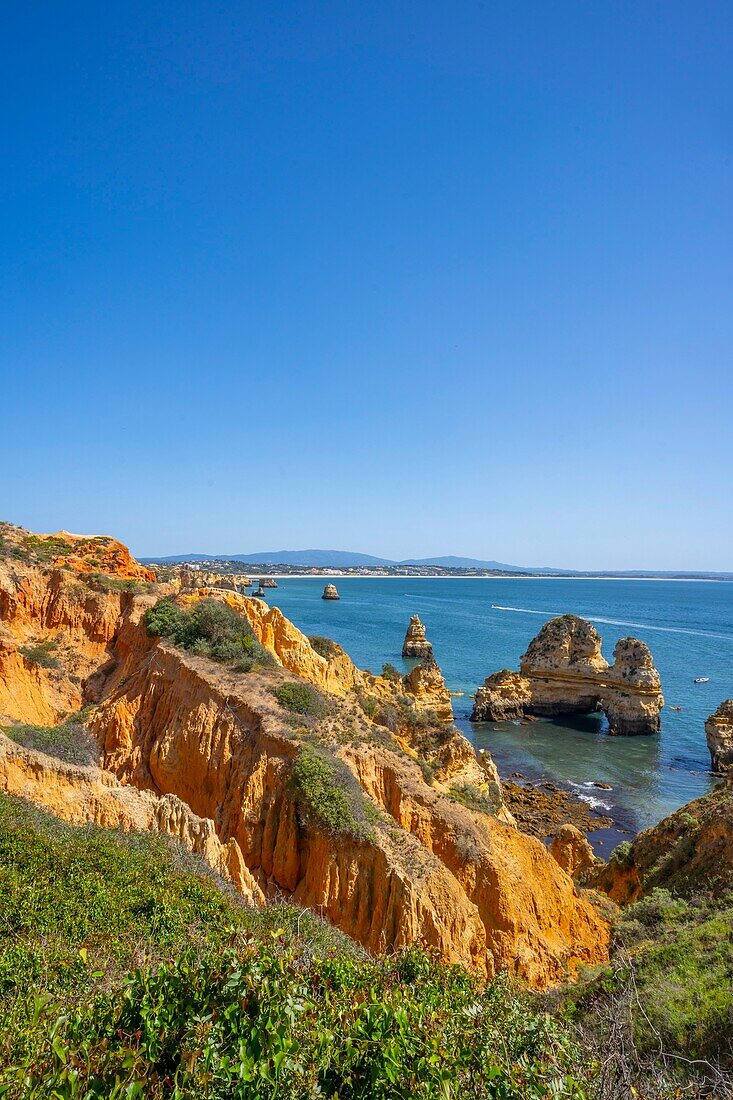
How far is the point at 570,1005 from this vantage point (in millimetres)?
10023

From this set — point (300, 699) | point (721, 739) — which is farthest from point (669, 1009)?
point (721, 739)

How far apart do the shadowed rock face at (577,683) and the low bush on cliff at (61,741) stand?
37875mm

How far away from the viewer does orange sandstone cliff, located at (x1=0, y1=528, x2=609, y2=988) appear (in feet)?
48.1

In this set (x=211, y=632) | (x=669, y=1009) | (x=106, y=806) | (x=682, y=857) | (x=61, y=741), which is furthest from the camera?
(x=211, y=632)

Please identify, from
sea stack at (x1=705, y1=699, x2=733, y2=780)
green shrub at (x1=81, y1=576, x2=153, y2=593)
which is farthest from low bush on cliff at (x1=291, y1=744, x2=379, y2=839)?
sea stack at (x1=705, y1=699, x2=733, y2=780)

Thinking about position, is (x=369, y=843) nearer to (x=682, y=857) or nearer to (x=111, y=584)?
(x=682, y=857)

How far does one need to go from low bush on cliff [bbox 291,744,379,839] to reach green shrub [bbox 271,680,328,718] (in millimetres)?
2424

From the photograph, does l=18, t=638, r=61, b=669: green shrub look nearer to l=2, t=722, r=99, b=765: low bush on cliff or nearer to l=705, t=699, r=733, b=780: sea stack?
l=2, t=722, r=99, b=765: low bush on cliff

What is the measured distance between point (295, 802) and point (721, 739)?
36769 mm

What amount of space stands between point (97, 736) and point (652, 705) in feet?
148

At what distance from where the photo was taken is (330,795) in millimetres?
15859

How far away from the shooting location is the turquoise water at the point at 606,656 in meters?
38.8

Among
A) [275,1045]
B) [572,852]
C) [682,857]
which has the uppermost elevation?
[275,1045]

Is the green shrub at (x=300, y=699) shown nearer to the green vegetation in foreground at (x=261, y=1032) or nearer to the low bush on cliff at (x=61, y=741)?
the low bush on cliff at (x=61, y=741)
